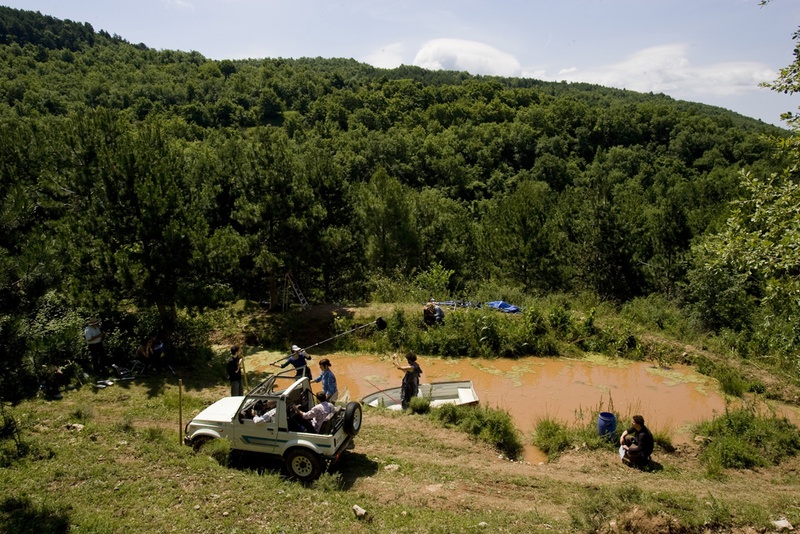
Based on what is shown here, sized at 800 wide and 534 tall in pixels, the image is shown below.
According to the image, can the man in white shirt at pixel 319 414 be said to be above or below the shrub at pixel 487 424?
above

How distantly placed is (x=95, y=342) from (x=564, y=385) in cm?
1315

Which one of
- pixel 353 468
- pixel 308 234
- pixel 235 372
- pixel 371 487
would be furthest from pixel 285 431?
pixel 308 234

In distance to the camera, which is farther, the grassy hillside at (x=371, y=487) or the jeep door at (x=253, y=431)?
the jeep door at (x=253, y=431)

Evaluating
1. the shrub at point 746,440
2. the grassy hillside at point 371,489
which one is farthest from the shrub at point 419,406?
the shrub at point 746,440

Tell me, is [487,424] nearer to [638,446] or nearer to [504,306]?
[638,446]

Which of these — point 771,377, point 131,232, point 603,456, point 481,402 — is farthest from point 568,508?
point 131,232

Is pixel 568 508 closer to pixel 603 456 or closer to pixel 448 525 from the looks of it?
pixel 448 525

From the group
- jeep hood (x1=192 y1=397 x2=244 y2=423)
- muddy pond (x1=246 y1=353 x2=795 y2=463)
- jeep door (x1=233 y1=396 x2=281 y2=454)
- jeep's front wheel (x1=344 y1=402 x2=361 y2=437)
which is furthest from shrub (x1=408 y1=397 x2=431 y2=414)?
jeep hood (x1=192 y1=397 x2=244 y2=423)

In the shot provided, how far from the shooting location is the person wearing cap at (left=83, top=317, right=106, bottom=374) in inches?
527

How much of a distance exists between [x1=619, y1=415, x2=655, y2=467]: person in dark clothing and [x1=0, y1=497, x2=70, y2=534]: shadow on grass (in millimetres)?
9011

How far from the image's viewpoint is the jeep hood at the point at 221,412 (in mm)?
8883

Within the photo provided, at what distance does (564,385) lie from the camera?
47.0 ft

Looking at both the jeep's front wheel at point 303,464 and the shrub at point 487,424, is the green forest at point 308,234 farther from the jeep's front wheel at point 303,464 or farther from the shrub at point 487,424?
the shrub at point 487,424

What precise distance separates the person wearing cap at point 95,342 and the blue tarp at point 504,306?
1267cm
